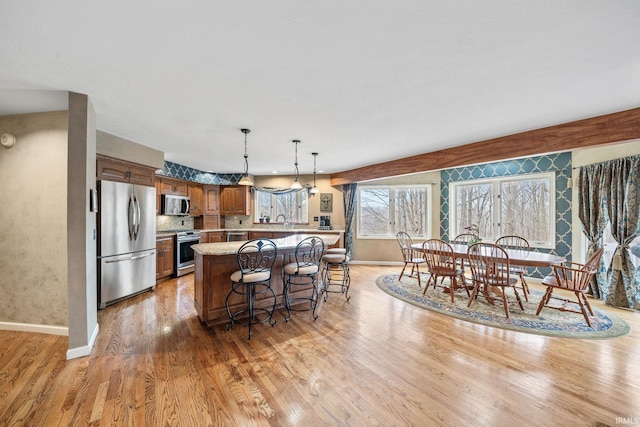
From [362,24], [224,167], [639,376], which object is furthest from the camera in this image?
[224,167]

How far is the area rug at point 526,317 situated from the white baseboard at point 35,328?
4.30 meters

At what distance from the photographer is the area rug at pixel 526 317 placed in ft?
9.64

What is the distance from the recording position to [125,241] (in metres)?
3.95

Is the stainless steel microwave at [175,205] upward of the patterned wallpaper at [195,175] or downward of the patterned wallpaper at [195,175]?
downward

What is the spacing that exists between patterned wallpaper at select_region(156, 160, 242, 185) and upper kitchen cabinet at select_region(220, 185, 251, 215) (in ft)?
0.68

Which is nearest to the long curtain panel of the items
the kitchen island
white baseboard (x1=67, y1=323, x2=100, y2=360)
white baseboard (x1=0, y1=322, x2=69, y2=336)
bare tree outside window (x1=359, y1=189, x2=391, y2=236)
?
bare tree outside window (x1=359, y1=189, x2=391, y2=236)

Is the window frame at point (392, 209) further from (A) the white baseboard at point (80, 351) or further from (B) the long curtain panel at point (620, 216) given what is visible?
(A) the white baseboard at point (80, 351)

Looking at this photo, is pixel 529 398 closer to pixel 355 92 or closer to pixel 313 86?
pixel 355 92

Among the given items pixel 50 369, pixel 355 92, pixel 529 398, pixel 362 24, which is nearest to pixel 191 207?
pixel 50 369

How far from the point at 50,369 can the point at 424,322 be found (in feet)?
12.3

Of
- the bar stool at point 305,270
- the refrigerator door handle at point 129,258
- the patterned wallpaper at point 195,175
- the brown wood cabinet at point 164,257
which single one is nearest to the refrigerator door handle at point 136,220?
the refrigerator door handle at point 129,258

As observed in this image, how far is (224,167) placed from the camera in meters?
6.11

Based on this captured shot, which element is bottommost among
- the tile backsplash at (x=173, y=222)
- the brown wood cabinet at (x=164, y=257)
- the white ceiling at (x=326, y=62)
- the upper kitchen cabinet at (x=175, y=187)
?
the brown wood cabinet at (x=164, y=257)

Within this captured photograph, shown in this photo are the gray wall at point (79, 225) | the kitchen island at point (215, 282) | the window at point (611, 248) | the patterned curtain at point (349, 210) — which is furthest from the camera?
the patterned curtain at point (349, 210)
